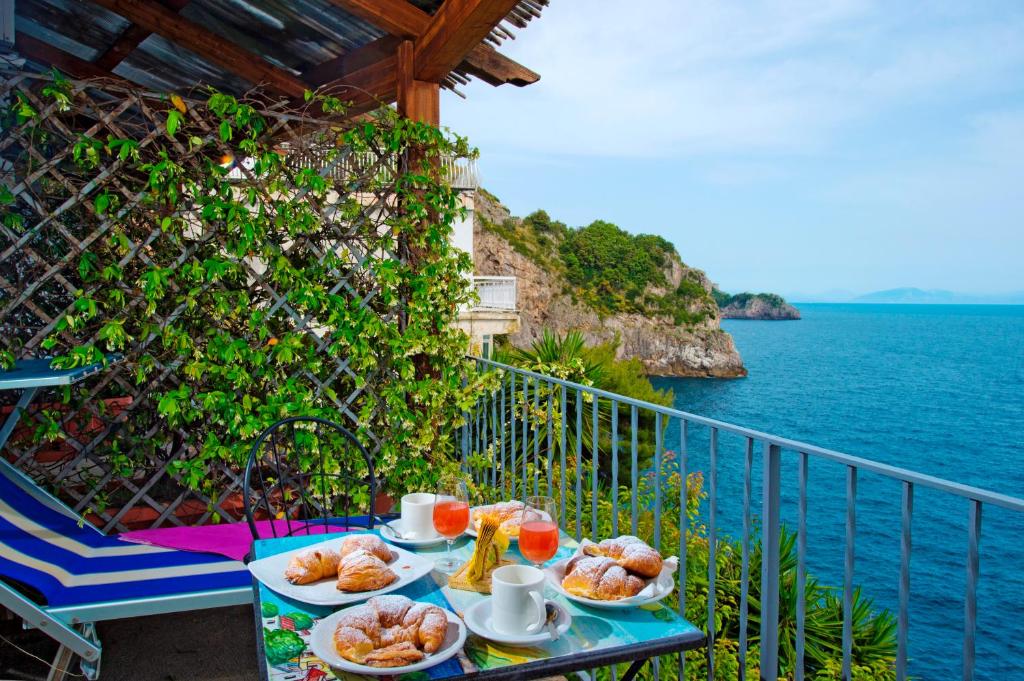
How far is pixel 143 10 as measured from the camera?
3.59m

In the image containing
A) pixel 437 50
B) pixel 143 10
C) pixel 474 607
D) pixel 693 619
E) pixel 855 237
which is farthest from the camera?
pixel 855 237

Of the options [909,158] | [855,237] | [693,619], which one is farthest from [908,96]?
[693,619]

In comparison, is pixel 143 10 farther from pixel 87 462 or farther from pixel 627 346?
pixel 627 346

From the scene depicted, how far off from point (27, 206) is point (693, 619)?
3.90m

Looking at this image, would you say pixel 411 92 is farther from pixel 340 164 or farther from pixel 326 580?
pixel 326 580

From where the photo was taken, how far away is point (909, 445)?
32594 millimetres

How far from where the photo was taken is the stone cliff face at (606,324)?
41281 millimetres

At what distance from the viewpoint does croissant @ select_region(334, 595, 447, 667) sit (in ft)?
3.53

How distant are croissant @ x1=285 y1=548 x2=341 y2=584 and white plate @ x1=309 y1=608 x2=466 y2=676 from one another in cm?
17

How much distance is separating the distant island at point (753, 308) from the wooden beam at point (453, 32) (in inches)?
3760

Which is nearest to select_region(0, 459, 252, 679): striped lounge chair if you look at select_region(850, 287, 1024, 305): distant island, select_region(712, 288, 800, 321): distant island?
select_region(712, 288, 800, 321): distant island

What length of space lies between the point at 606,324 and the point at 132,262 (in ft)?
150

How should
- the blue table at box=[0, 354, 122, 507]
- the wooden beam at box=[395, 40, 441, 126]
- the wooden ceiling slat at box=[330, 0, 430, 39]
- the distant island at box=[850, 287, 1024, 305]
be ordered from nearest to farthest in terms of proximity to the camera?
1. the blue table at box=[0, 354, 122, 507]
2. the wooden ceiling slat at box=[330, 0, 430, 39]
3. the wooden beam at box=[395, 40, 441, 126]
4. the distant island at box=[850, 287, 1024, 305]

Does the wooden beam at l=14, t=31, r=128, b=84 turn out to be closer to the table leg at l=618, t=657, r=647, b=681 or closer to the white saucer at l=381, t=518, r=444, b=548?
the white saucer at l=381, t=518, r=444, b=548
